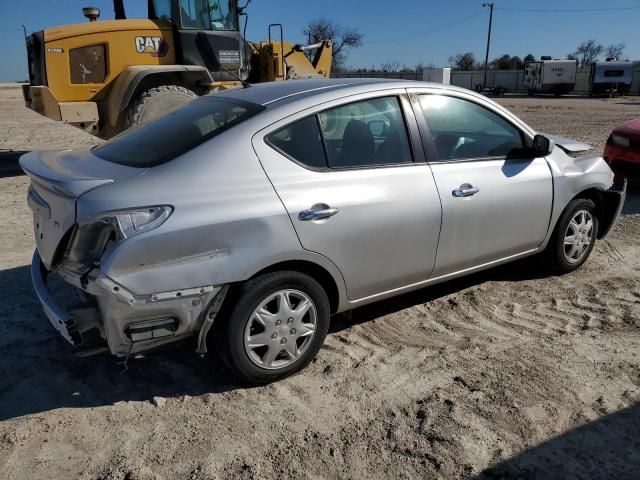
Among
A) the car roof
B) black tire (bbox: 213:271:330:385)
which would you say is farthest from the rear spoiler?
black tire (bbox: 213:271:330:385)

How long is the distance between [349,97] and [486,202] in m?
1.25

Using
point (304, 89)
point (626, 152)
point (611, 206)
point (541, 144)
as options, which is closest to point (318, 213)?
point (304, 89)

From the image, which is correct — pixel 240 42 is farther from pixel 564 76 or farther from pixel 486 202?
pixel 564 76

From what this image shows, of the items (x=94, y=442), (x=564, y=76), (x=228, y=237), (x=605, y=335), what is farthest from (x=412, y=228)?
(x=564, y=76)

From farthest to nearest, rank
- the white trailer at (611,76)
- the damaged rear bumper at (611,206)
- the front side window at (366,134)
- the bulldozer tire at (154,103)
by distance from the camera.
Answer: the white trailer at (611,76) < the bulldozer tire at (154,103) < the damaged rear bumper at (611,206) < the front side window at (366,134)

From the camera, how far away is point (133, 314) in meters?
2.71

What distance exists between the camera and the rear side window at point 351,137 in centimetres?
322

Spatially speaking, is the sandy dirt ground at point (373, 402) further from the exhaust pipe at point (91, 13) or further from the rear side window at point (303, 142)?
the exhaust pipe at point (91, 13)

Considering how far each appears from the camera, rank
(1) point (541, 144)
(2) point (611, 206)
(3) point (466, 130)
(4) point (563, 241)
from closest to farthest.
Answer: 1. (3) point (466, 130)
2. (1) point (541, 144)
3. (4) point (563, 241)
4. (2) point (611, 206)

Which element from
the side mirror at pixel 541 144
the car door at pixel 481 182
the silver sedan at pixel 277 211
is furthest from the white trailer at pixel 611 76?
the silver sedan at pixel 277 211

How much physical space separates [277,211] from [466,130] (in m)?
1.76

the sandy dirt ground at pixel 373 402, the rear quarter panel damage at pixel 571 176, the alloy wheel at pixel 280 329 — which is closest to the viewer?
the sandy dirt ground at pixel 373 402

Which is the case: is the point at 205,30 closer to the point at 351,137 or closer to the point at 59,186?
the point at 351,137

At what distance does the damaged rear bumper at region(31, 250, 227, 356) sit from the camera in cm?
267
